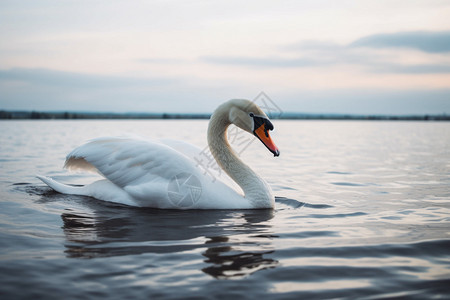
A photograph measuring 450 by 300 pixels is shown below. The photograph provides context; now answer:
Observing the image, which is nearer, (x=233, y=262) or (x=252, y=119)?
(x=233, y=262)

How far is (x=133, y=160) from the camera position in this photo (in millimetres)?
7219

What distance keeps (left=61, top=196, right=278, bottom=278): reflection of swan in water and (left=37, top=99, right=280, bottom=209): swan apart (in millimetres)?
193

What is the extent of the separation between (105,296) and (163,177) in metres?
3.36

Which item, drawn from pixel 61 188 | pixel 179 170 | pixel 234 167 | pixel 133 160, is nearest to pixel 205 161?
pixel 234 167

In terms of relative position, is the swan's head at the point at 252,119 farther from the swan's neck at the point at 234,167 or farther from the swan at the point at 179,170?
the swan's neck at the point at 234,167

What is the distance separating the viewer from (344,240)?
5.55 meters

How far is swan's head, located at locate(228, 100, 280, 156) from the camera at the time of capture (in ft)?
23.6

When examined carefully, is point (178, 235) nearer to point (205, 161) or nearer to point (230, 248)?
point (230, 248)

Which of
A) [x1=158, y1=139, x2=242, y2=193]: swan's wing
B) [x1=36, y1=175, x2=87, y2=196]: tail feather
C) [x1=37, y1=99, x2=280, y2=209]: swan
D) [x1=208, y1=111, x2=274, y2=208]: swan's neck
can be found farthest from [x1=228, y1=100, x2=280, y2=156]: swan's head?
[x1=36, y1=175, x2=87, y2=196]: tail feather

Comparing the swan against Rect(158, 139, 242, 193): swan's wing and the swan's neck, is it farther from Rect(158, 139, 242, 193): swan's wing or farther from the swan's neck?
Rect(158, 139, 242, 193): swan's wing

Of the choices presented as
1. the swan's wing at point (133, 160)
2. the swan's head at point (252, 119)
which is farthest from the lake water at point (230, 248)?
the swan's head at point (252, 119)

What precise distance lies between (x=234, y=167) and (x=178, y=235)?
89.8 inches

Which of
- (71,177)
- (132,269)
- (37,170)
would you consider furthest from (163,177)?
(37,170)

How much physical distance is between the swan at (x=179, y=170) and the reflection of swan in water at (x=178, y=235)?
193 mm
